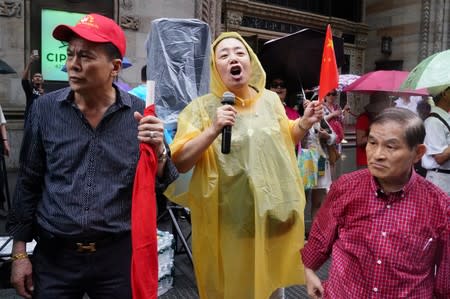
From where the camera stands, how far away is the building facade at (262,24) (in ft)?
28.2

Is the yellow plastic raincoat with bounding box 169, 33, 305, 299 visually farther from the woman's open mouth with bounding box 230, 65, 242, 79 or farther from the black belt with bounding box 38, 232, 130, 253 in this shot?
the black belt with bounding box 38, 232, 130, 253

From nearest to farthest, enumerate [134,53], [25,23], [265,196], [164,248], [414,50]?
[265,196] < [164,248] < [25,23] < [134,53] < [414,50]

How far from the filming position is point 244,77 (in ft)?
8.55

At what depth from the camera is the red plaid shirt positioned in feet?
6.30

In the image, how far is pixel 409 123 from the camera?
1.96 meters

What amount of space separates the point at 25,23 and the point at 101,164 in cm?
748

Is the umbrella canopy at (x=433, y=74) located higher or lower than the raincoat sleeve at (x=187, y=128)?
higher

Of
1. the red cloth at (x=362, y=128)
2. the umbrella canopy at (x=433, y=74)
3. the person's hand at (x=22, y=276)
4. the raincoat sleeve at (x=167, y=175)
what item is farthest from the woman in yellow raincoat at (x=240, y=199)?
the red cloth at (x=362, y=128)

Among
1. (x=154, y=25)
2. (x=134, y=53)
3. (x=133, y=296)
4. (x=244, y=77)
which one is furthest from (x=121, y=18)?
(x=133, y=296)

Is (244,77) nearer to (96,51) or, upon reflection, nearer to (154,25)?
(96,51)

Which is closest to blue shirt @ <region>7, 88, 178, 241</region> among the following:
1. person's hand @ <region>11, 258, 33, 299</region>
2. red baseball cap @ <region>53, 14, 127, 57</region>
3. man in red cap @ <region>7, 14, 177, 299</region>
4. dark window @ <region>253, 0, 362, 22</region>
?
man in red cap @ <region>7, 14, 177, 299</region>

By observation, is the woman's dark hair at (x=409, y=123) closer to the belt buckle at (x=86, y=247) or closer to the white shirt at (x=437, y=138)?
the belt buckle at (x=86, y=247)

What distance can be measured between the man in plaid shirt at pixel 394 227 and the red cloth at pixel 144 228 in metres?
0.78

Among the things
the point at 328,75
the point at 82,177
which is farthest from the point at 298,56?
the point at 82,177
